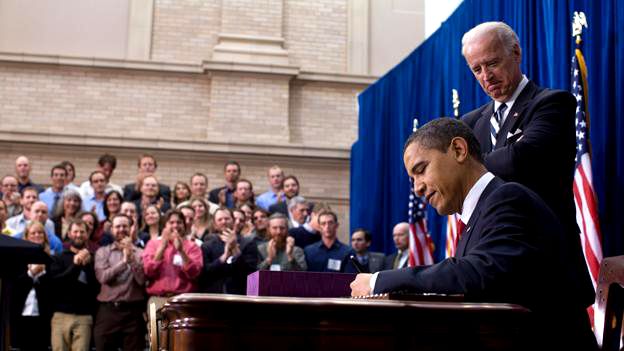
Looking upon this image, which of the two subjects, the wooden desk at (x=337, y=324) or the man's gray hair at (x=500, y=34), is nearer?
the wooden desk at (x=337, y=324)

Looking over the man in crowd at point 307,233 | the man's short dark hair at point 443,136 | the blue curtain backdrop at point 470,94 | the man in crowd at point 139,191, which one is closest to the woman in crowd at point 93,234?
A: the man in crowd at point 139,191

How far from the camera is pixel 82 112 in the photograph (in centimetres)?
1486

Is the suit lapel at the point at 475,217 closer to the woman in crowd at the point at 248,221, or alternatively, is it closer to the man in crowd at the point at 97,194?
the woman in crowd at the point at 248,221

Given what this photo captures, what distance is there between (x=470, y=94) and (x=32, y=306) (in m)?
5.03

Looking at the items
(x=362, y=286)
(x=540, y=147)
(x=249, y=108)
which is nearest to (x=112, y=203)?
(x=249, y=108)

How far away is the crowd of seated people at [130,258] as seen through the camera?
8.45m

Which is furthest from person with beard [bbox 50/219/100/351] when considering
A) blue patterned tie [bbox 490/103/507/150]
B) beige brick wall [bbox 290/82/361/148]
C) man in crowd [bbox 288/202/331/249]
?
beige brick wall [bbox 290/82/361/148]

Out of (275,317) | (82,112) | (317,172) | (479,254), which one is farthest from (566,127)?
(82,112)

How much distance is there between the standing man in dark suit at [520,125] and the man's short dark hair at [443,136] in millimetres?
641

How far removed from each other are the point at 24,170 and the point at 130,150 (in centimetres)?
330

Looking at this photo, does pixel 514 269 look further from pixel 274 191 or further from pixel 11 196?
pixel 274 191

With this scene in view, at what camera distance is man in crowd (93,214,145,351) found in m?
8.41

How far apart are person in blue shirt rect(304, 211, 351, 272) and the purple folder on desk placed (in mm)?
6515

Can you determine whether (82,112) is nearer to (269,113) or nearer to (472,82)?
(269,113)
